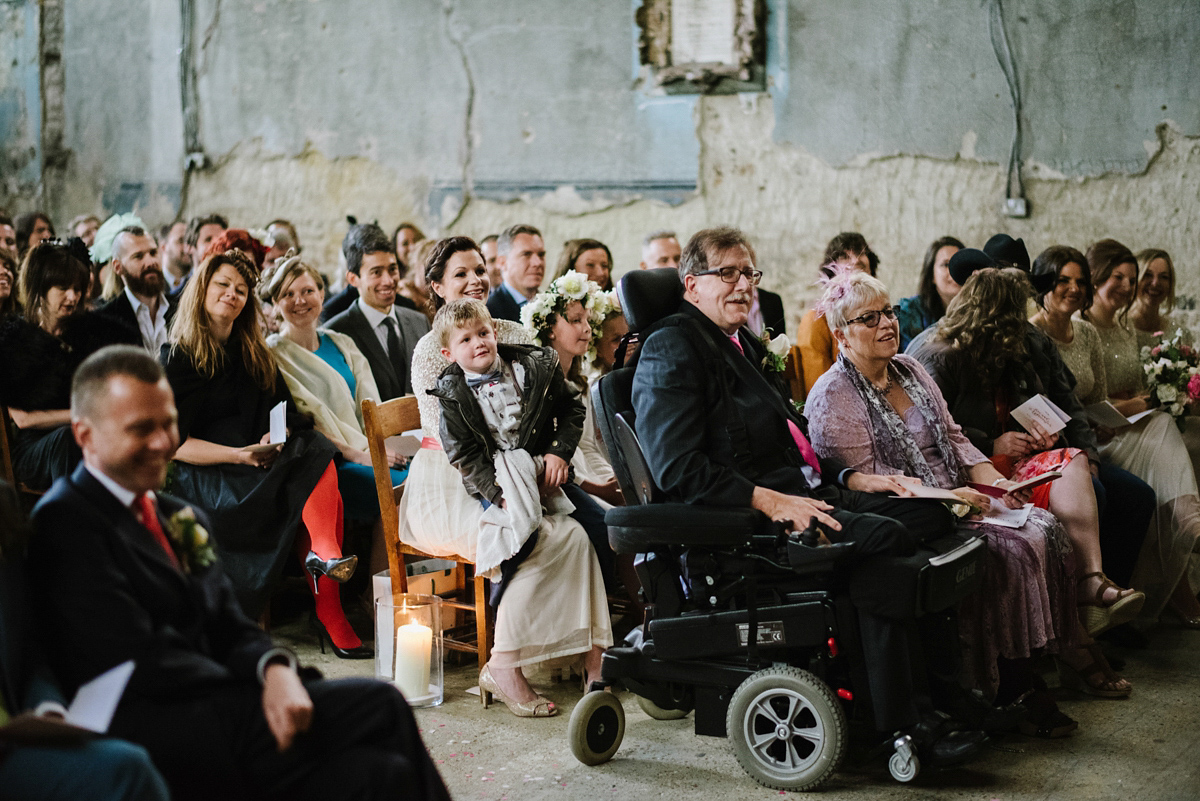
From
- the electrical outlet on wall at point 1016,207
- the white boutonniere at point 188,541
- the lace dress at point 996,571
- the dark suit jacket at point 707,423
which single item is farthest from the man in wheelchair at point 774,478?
the electrical outlet on wall at point 1016,207

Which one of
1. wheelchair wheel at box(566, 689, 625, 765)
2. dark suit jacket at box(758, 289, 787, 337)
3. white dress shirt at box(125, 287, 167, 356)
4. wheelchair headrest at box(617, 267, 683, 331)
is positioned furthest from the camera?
dark suit jacket at box(758, 289, 787, 337)

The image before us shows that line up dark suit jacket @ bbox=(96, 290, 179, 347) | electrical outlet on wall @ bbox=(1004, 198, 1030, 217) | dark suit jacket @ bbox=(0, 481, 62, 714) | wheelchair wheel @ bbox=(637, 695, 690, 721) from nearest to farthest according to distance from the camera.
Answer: dark suit jacket @ bbox=(0, 481, 62, 714), wheelchair wheel @ bbox=(637, 695, 690, 721), dark suit jacket @ bbox=(96, 290, 179, 347), electrical outlet on wall @ bbox=(1004, 198, 1030, 217)

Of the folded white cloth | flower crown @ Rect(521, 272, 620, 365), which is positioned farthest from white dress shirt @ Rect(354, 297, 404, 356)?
the folded white cloth

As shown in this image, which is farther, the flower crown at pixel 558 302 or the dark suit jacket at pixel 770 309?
the dark suit jacket at pixel 770 309

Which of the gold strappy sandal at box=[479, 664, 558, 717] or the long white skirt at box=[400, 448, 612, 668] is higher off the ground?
the long white skirt at box=[400, 448, 612, 668]

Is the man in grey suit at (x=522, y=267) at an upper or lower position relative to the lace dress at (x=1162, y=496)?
upper

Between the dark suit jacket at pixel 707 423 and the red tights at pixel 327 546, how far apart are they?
1629mm

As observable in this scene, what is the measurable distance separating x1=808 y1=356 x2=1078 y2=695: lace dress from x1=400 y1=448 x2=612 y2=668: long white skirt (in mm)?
888

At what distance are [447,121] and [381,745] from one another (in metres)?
6.69

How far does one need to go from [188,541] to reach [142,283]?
3773mm

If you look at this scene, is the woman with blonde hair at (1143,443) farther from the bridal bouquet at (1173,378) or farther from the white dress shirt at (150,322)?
the white dress shirt at (150,322)

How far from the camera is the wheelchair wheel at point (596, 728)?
3.18 meters

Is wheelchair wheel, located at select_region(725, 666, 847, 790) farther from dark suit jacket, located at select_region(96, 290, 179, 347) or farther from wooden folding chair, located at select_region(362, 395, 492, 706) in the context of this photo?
dark suit jacket, located at select_region(96, 290, 179, 347)

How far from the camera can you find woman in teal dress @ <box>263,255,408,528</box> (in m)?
4.61
